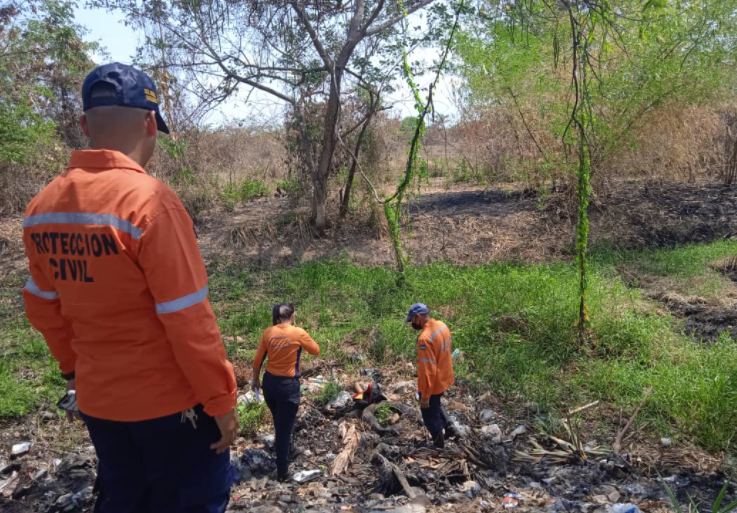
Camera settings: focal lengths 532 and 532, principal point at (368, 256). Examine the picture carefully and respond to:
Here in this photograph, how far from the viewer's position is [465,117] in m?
12.6

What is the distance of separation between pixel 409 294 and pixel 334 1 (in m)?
5.60

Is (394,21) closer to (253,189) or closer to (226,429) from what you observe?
(253,189)

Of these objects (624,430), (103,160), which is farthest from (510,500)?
(103,160)

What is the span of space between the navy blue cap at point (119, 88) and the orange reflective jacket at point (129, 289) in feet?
0.62

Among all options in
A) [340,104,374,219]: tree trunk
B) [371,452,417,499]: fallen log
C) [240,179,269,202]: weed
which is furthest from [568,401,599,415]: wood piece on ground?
[240,179,269,202]: weed

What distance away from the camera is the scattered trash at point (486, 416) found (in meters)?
4.85

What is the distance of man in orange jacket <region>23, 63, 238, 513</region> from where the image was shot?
5.65 feet

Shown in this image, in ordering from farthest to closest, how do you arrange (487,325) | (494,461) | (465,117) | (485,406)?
(465,117) < (487,325) < (485,406) < (494,461)

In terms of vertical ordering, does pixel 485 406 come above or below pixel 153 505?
below

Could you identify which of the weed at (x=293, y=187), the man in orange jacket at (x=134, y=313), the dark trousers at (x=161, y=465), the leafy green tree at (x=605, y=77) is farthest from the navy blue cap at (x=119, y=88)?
the weed at (x=293, y=187)

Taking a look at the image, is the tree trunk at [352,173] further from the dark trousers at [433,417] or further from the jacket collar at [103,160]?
the jacket collar at [103,160]

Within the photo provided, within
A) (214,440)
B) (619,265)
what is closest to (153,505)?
(214,440)

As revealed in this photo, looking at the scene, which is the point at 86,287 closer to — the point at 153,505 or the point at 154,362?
the point at 154,362

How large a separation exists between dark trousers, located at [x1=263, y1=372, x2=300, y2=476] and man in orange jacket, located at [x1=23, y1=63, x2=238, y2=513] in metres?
2.14
